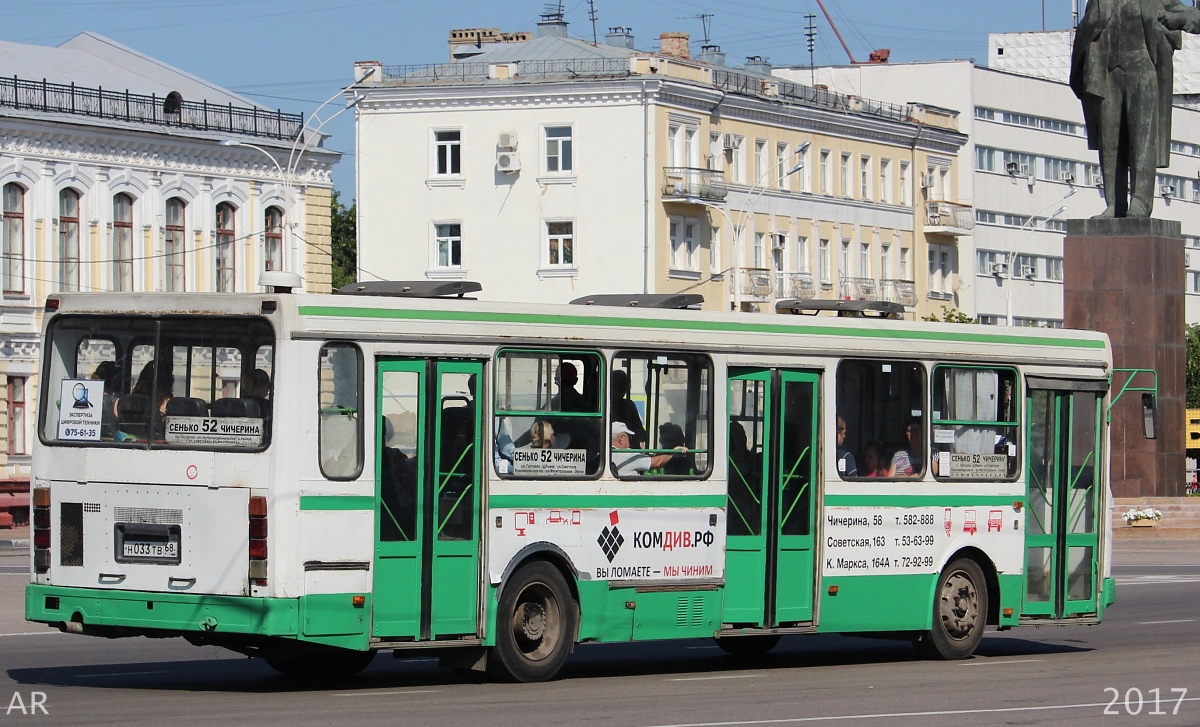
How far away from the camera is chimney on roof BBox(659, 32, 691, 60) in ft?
254

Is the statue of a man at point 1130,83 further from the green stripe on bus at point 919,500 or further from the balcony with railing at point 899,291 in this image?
the balcony with railing at point 899,291

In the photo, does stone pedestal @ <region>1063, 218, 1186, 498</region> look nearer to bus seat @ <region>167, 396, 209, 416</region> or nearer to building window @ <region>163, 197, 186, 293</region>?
bus seat @ <region>167, 396, 209, 416</region>

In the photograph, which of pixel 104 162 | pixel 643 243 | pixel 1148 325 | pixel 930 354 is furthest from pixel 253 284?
pixel 930 354

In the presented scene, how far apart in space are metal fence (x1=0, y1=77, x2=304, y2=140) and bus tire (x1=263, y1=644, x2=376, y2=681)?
130ft

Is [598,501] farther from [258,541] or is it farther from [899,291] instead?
[899,291]

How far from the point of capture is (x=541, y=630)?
1548 cm

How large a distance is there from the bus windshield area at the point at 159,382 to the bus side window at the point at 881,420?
4924 millimetres

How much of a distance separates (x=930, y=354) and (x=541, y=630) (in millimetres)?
4330

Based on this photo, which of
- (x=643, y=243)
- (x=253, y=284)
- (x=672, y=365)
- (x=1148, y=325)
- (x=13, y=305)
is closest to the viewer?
(x=672, y=365)

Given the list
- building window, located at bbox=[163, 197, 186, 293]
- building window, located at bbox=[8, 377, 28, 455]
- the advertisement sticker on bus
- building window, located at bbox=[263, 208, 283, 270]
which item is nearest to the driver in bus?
the advertisement sticker on bus

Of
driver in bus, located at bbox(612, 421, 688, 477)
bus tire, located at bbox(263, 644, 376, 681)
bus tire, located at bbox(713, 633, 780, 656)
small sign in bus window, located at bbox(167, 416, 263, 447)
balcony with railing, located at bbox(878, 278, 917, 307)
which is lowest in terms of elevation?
bus tire, located at bbox(713, 633, 780, 656)

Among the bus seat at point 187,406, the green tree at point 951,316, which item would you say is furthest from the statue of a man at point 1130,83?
the green tree at point 951,316

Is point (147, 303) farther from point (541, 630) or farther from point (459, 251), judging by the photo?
point (459, 251)

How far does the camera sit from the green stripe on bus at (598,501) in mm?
15266
